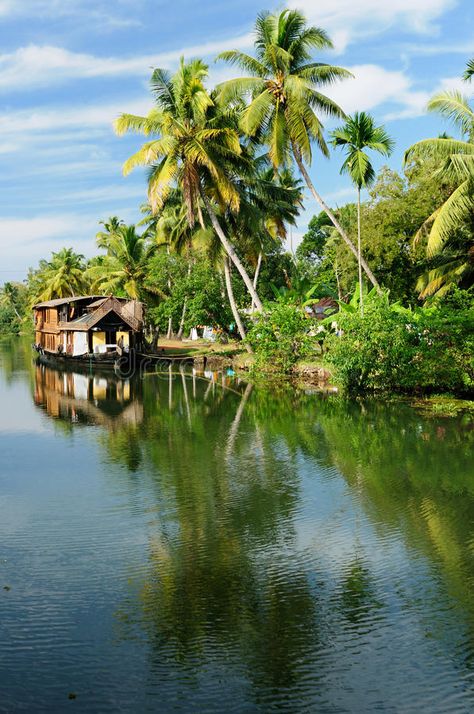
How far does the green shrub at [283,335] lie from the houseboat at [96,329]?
9026mm

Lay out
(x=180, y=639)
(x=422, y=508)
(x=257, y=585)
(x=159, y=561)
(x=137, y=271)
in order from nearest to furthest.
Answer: (x=180, y=639), (x=257, y=585), (x=159, y=561), (x=422, y=508), (x=137, y=271)

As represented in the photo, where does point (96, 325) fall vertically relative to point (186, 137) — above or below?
below

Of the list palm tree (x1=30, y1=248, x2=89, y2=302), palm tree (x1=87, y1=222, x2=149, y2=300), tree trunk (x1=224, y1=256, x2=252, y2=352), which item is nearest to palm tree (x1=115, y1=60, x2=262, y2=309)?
tree trunk (x1=224, y1=256, x2=252, y2=352)

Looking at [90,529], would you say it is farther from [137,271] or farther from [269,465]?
[137,271]

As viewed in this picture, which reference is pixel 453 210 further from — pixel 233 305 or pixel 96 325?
pixel 96 325

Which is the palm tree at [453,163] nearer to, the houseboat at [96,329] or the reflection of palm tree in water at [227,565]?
the reflection of palm tree in water at [227,565]

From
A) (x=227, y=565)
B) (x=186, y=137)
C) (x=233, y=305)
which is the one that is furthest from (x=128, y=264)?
(x=227, y=565)

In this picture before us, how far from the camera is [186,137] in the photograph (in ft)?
87.6

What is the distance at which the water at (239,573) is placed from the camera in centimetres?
573

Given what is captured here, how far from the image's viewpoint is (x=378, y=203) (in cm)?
2972

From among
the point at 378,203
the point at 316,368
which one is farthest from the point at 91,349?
the point at 378,203

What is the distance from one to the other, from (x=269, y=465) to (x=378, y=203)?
19393mm

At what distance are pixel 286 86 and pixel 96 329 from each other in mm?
16311

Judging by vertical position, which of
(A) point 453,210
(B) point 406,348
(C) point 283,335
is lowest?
(B) point 406,348
